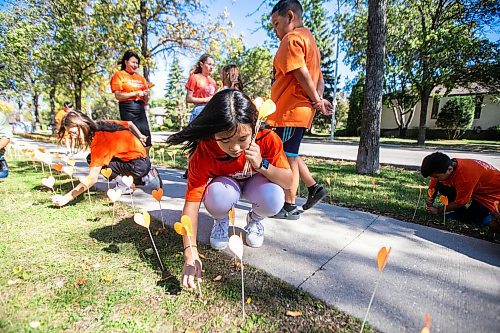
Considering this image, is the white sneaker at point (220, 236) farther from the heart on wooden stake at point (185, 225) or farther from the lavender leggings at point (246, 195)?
the heart on wooden stake at point (185, 225)

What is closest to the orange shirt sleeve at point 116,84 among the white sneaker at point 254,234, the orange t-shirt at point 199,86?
the orange t-shirt at point 199,86

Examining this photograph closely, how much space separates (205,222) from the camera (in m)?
2.17

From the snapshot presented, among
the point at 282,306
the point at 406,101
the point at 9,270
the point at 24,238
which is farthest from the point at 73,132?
the point at 406,101

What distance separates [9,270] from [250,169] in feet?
4.79

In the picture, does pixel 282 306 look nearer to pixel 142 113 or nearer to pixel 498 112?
pixel 142 113

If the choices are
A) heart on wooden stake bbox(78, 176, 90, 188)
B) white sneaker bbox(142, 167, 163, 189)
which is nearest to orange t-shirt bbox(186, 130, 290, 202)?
heart on wooden stake bbox(78, 176, 90, 188)

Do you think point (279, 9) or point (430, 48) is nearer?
point (279, 9)

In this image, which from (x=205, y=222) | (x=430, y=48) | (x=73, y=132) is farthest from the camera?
(x=430, y=48)

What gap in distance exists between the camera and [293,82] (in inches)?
85.3

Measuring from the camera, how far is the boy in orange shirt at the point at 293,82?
2006 mm

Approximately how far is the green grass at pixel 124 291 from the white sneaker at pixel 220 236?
2.6 inches

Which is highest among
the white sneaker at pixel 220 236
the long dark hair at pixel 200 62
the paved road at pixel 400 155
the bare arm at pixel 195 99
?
the long dark hair at pixel 200 62

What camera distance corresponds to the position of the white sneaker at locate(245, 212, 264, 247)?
172 centimetres

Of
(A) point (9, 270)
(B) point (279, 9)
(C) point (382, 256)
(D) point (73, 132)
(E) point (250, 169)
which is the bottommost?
(A) point (9, 270)
